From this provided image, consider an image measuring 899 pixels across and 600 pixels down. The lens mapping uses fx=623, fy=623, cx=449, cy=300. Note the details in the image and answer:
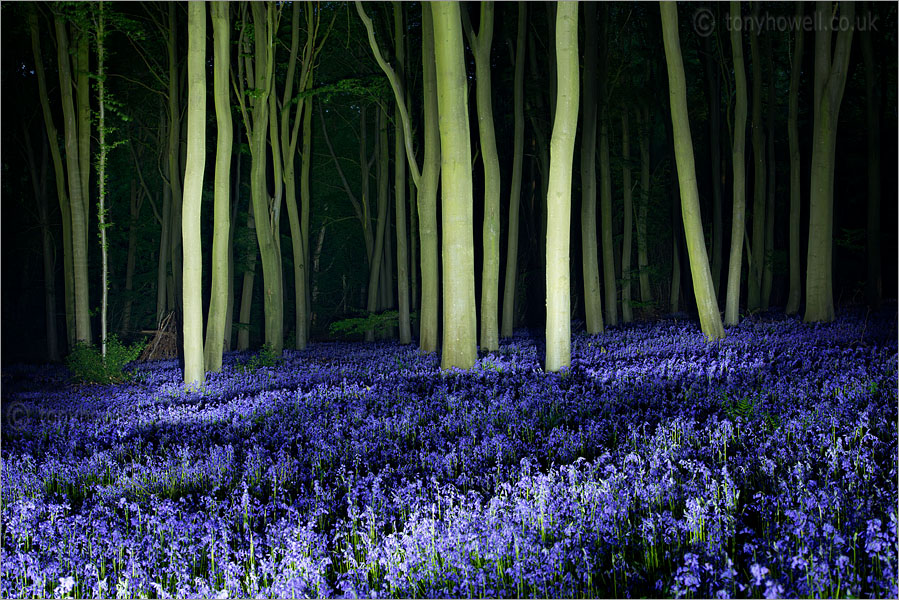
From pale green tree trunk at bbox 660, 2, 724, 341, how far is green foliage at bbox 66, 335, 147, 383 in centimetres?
1373

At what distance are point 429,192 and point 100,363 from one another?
917 centimetres

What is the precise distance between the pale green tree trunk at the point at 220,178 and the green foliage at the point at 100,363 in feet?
6.44

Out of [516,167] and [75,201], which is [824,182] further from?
[75,201]

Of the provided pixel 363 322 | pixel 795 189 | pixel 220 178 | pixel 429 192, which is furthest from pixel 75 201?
pixel 795 189

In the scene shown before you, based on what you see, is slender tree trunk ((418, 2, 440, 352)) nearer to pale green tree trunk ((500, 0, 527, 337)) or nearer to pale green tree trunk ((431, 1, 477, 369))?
pale green tree trunk ((500, 0, 527, 337))

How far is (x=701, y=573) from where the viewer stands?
3.53 meters

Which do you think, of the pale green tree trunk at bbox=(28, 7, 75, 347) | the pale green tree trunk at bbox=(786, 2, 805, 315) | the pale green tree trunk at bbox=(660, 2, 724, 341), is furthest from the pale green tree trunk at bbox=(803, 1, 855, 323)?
the pale green tree trunk at bbox=(28, 7, 75, 347)

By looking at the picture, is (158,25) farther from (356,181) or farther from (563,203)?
(356,181)

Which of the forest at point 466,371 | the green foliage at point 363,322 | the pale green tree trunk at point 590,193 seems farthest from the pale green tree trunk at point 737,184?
the green foliage at point 363,322

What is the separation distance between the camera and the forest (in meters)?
4.04

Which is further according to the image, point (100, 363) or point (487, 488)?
point (100, 363)

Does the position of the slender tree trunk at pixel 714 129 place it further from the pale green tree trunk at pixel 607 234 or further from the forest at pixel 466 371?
the pale green tree trunk at pixel 607 234

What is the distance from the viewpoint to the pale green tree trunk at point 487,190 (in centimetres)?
1521

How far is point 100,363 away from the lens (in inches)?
581
